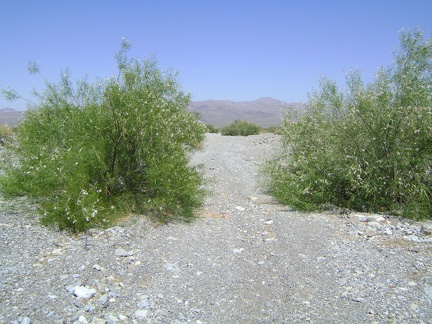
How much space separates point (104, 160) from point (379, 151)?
5590mm

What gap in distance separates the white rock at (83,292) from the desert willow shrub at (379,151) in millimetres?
5147

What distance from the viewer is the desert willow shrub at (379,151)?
823 centimetres

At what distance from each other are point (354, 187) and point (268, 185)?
296cm

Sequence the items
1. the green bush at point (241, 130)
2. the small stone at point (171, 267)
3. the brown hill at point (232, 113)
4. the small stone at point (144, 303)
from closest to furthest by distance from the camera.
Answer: the small stone at point (144, 303), the small stone at point (171, 267), the green bush at point (241, 130), the brown hill at point (232, 113)

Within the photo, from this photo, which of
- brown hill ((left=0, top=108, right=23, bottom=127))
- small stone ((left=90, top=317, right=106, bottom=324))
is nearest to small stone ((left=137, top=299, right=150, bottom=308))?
small stone ((left=90, top=317, right=106, bottom=324))

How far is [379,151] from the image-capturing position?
8.66 m

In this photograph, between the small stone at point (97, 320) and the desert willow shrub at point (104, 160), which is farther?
the desert willow shrub at point (104, 160)

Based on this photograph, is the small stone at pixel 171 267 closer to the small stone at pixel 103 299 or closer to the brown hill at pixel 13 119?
the small stone at pixel 103 299

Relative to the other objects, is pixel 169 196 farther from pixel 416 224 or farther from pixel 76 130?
pixel 416 224

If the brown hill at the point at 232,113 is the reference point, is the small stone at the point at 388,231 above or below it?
above

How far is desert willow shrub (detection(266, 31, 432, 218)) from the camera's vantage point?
8227 millimetres

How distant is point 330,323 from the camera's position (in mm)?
4469

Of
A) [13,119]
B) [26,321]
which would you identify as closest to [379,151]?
[26,321]

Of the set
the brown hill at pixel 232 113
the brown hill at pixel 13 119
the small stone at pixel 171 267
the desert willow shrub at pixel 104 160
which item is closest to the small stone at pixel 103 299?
the small stone at pixel 171 267
